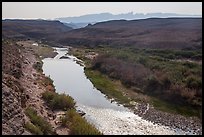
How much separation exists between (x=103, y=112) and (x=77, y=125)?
5.35 metres

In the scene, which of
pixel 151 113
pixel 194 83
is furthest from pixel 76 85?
pixel 151 113

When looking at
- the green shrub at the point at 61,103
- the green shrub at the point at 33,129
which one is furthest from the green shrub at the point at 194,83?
the green shrub at the point at 33,129

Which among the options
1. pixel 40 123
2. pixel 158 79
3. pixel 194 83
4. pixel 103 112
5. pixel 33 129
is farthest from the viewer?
pixel 158 79

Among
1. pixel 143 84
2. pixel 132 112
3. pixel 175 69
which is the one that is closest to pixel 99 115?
pixel 132 112

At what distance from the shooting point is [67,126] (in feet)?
60.2

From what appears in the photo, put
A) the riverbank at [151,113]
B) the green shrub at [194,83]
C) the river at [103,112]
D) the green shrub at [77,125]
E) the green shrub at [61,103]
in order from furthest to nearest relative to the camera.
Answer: the green shrub at [194,83] < the green shrub at [61,103] < the riverbank at [151,113] < the river at [103,112] < the green shrub at [77,125]

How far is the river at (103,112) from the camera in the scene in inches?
749

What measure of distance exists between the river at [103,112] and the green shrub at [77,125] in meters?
1.33

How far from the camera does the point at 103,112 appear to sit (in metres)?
22.9

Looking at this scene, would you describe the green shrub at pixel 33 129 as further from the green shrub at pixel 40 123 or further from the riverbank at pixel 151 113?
the riverbank at pixel 151 113

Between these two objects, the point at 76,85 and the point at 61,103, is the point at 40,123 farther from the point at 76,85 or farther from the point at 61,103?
the point at 76,85

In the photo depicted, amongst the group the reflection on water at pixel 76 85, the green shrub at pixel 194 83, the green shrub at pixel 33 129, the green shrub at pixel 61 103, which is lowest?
the reflection on water at pixel 76 85

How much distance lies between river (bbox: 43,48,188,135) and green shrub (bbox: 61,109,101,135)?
1331mm

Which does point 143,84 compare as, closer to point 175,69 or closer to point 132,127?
point 175,69
